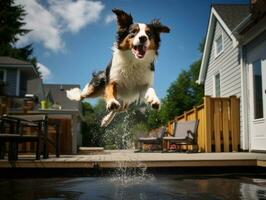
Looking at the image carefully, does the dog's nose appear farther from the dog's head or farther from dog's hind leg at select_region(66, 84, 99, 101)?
dog's hind leg at select_region(66, 84, 99, 101)

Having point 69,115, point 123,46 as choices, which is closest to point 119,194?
point 123,46

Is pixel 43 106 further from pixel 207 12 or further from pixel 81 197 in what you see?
pixel 207 12

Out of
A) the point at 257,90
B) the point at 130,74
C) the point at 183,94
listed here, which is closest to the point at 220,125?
the point at 257,90

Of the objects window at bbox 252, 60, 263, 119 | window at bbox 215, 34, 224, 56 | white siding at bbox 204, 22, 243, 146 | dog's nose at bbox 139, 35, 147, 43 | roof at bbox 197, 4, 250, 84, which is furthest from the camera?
window at bbox 215, 34, 224, 56

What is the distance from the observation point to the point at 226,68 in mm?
11953

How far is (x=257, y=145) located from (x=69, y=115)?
469 centimetres

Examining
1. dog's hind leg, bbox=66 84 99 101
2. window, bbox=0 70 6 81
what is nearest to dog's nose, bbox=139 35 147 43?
dog's hind leg, bbox=66 84 99 101

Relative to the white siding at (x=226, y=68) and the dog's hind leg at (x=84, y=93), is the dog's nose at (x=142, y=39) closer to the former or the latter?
the dog's hind leg at (x=84, y=93)

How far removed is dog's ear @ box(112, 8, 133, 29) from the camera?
3.88 metres

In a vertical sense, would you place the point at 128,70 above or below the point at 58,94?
below

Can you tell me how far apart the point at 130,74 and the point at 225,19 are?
9003 mm

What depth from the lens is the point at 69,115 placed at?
9109mm

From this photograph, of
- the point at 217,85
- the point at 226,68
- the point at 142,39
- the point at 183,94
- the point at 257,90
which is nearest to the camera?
the point at 142,39

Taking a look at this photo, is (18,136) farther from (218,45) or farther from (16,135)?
(218,45)
